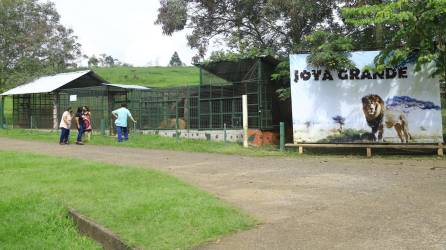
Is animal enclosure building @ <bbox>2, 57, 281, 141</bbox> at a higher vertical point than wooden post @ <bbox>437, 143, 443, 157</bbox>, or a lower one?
higher

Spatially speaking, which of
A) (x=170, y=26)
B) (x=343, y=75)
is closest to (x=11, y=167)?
(x=343, y=75)

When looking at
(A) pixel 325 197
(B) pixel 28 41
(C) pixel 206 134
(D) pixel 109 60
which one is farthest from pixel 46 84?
(D) pixel 109 60

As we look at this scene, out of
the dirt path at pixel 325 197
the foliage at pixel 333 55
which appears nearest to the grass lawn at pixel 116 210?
the dirt path at pixel 325 197

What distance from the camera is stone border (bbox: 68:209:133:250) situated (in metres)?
5.93

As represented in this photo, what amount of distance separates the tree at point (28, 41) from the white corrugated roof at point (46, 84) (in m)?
2.19

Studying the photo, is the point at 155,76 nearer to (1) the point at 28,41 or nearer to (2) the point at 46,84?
(1) the point at 28,41

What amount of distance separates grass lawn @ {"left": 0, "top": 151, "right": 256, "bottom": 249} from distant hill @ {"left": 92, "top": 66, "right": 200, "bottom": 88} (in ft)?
151

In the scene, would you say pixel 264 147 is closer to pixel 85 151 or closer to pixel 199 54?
pixel 85 151

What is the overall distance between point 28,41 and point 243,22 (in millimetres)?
17630

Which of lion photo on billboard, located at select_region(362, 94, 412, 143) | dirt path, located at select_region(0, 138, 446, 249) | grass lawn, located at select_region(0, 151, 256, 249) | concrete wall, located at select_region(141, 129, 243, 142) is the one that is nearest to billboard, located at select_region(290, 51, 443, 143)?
lion photo on billboard, located at select_region(362, 94, 412, 143)

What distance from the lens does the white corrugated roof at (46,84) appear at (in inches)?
1123

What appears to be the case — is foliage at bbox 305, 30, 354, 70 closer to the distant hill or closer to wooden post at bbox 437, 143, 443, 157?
wooden post at bbox 437, 143, 443, 157

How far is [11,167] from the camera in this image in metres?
11.7

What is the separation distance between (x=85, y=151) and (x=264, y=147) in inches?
232
